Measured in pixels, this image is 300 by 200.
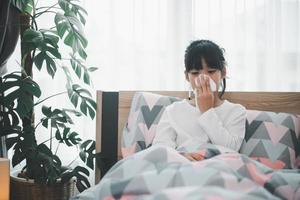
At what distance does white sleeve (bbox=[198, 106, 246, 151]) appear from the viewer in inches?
58.7

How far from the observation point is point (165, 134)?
62.3 inches

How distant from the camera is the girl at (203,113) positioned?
4.98ft

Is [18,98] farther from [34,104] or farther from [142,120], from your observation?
[142,120]

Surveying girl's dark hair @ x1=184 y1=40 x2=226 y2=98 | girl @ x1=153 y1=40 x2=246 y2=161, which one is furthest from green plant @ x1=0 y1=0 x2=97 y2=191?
girl's dark hair @ x1=184 y1=40 x2=226 y2=98

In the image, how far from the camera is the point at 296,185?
3.61 feet

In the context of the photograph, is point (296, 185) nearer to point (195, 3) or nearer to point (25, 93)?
point (25, 93)

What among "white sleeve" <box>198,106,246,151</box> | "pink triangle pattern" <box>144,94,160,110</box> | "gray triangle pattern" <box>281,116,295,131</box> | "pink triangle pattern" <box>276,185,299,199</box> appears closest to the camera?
"pink triangle pattern" <box>276,185,299,199</box>

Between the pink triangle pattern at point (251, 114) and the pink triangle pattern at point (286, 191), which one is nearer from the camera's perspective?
the pink triangle pattern at point (286, 191)

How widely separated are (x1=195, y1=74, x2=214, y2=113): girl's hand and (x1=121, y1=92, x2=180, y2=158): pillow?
7.0 inches

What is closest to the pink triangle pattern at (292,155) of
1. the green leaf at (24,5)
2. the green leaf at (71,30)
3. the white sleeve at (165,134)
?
the white sleeve at (165,134)

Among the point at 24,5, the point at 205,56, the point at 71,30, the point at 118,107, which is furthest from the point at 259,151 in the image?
the point at 24,5

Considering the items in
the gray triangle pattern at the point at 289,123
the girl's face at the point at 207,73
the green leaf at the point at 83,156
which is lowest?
the green leaf at the point at 83,156

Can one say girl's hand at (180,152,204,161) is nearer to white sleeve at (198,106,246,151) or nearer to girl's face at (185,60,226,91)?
white sleeve at (198,106,246,151)

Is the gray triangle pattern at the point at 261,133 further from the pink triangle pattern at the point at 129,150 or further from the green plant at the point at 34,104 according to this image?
the green plant at the point at 34,104
